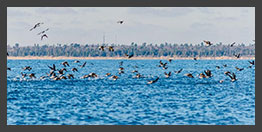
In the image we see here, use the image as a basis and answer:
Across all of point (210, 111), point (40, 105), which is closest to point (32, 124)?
point (40, 105)

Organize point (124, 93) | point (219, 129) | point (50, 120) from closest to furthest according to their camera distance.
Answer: point (219, 129), point (50, 120), point (124, 93)

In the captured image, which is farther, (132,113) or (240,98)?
(240,98)

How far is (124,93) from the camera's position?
5138 centimetres

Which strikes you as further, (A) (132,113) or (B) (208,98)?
(B) (208,98)

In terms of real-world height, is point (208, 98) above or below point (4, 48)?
below

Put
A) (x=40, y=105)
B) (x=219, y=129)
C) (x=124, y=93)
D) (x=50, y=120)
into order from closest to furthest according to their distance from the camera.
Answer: (x=219, y=129) → (x=50, y=120) → (x=40, y=105) → (x=124, y=93)

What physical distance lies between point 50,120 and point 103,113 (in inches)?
167

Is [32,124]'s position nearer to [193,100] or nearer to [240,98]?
[193,100]

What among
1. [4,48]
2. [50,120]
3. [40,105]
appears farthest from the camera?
[4,48]

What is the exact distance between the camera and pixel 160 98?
152ft

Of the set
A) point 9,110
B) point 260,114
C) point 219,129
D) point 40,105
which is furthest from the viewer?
point 40,105

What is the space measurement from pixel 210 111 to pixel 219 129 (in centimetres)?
749

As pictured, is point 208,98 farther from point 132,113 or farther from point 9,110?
point 9,110

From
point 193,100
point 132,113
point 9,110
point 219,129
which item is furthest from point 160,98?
point 219,129
